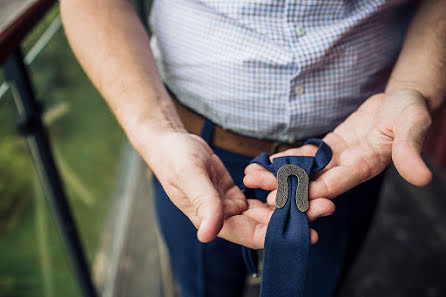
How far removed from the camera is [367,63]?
958 millimetres

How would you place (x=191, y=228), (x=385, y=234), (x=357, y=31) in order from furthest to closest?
(x=385, y=234), (x=191, y=228), (x=357, y=31)

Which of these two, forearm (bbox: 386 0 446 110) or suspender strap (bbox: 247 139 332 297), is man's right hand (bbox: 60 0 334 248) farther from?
forearm (bbox: 386 0 446 110)

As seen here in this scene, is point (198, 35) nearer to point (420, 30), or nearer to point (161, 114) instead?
point (161, 114)

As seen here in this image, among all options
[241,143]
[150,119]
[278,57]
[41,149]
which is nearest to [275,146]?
[241,143]

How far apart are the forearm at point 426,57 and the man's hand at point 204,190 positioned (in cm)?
40

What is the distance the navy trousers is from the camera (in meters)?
1.04

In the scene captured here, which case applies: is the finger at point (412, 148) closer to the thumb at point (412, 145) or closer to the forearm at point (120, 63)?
the thumb at point (412, 145)

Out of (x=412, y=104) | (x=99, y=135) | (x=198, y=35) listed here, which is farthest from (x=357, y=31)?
(x=99, y=135)

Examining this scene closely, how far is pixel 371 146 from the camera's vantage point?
2.69 ft

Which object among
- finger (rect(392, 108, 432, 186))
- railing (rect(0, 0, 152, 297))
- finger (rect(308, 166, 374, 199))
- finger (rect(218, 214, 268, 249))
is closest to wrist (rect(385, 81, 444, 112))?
finger (rect(392, 108, 432, 186))

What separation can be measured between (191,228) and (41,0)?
0.74 meters

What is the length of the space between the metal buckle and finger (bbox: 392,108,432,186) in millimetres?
175

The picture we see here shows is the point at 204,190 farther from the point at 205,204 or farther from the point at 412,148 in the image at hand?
the point at 412,148

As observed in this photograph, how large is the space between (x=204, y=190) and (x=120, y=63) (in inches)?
15.5
